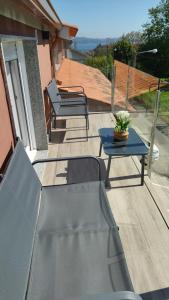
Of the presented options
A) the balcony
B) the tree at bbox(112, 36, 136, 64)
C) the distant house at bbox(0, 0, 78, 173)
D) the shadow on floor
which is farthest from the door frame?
the tree at bbox(112, 36, 136, 64)

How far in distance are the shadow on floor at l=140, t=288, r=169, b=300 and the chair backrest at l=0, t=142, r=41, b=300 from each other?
3.02ft

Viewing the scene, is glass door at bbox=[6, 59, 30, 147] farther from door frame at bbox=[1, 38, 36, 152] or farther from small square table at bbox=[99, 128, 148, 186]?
small square table at bbox=[99, 128, 148, 186]

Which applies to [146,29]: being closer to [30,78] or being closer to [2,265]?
[30,78]

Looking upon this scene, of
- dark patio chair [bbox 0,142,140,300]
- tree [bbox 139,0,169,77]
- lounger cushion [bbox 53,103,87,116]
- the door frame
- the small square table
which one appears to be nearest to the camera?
dark patio chair [bbox 0,142,140,300]

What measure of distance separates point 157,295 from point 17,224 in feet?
3.81

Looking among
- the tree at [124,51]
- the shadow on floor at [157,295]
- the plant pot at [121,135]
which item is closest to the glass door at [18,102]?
the plant pot at [121,135]

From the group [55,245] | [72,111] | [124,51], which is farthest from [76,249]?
[124,51]

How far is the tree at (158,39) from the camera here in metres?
23.6

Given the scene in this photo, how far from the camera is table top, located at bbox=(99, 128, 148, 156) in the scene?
2857mm

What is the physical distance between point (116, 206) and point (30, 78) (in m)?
2.25

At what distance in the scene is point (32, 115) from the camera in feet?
12.4

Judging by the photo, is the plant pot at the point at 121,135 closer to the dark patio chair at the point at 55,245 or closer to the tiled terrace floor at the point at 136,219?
the tiled terrace floor at the point at 136,219

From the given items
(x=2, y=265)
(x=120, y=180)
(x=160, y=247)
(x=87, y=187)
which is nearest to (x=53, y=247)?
(x=2, y=265)

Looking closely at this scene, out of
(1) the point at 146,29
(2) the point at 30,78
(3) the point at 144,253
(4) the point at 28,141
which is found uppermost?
(1) the point at 146,29
